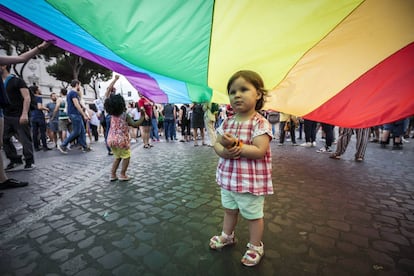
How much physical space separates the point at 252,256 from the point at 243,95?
131 centimetres

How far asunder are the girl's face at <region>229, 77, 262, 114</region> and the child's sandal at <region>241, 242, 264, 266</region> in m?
1.16

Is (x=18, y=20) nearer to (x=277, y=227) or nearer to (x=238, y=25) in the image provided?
(x=238, y=25)

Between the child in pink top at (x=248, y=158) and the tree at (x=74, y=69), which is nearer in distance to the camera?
the child in pink top at (x=248, y=158)

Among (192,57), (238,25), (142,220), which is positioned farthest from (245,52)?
(142,220)

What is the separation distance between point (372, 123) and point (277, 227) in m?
1.83

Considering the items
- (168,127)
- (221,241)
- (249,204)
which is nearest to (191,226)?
(221,241)

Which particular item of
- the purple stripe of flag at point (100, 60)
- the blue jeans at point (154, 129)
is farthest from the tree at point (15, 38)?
the purple stripe of flag at point (100, 60)

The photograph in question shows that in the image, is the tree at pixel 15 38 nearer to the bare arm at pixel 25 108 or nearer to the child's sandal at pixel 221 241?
the bare arm at pixel 25 108

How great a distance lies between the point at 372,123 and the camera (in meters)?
2.64

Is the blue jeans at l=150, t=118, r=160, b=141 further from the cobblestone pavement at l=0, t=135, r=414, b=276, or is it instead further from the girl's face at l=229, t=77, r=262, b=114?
the girl's face at l=229, t=77, r=262, b=114

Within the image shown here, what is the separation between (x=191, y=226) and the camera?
7.57 ft

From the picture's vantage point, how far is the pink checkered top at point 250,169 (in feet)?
5.22

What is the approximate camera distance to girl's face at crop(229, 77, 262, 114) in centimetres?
157

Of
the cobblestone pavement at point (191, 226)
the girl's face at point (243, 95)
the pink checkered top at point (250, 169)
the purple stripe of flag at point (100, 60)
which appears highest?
the purple stripe of flag at point (100, 60)
